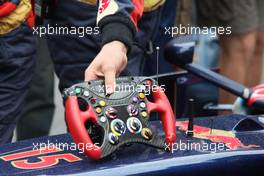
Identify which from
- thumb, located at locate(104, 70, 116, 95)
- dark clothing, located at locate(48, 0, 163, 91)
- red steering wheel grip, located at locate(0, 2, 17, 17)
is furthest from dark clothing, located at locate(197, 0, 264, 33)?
thumb, located at locate(104, 70, 116, 95)

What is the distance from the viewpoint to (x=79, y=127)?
1467mm

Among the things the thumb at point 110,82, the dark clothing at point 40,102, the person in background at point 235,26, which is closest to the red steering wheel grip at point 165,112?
the thumb at point 110,82

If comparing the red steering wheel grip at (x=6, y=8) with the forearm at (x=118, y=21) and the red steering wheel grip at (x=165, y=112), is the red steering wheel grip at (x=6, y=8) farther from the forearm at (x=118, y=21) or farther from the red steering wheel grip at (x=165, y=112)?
the red steering wheel grip at (x=165, y=112)

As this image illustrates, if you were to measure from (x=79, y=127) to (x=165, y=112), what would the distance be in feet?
0.72

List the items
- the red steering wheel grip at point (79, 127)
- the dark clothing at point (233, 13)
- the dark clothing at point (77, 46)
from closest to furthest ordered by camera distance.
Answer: the red steering wheel grip at point (79, 127) < the dark clothing at point (77, 46) < the dark clothing at point (233, 13)

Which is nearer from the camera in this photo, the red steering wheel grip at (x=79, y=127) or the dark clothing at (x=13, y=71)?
the red steering wheel grip at (x=79, y=127)

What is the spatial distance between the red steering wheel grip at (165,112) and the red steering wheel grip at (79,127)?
0.17 meters

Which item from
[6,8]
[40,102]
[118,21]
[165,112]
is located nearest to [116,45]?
[118,21]

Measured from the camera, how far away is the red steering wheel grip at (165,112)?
157 cm

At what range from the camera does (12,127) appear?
211 centimetres

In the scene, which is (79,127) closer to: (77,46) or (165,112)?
(165,112)

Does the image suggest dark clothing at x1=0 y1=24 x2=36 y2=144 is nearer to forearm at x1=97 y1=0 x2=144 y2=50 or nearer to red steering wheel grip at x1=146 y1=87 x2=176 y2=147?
forearm at x1=97 y1=0 x2=144 y2=50

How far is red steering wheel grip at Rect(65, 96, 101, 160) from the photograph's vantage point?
57.9 inches

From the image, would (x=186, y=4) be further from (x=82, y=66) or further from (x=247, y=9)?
(x=82, y=66)
